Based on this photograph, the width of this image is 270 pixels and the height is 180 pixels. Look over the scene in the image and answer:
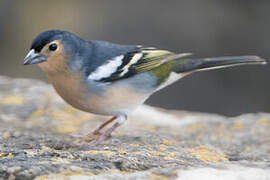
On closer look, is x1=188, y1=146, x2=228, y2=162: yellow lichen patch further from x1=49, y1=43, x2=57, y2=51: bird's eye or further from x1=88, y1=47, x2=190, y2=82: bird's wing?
x1=49, y1=43, x2=57, y2=51: bird's eye

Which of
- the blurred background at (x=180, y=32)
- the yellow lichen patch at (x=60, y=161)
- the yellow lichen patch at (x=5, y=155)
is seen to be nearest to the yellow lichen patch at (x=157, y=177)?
the yellow lichen patch at (x=60, y=161)

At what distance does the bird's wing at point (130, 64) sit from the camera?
15.9ft

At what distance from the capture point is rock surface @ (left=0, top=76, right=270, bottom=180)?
10.5 feet

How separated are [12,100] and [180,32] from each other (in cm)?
505

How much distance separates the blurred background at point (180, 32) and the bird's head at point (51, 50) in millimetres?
4438

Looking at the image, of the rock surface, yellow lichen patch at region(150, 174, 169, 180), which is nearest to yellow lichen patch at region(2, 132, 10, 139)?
the rock surface

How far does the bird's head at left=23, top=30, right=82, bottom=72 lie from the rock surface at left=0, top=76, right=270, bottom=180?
2.36ft

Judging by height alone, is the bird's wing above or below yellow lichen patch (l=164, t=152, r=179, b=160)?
above

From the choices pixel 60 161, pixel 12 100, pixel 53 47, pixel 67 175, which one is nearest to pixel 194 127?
pixel 53 47

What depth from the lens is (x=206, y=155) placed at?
396 cm

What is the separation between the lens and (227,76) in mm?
8984

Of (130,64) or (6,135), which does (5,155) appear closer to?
(6,135)

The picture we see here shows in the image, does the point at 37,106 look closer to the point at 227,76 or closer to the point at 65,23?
the point at 227,76

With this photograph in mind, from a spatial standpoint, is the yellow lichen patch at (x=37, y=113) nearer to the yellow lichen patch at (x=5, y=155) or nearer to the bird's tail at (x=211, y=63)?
the bird's tail at (x=211, y=63)
